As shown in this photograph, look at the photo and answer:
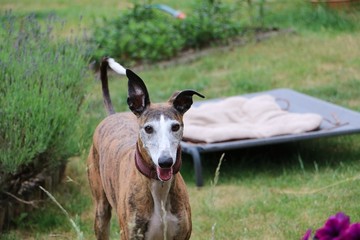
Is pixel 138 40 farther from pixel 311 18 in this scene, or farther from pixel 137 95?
pixel 137 95

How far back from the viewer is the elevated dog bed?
635cm

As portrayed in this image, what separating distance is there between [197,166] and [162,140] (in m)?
2.64

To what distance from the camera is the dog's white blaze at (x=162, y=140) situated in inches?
141

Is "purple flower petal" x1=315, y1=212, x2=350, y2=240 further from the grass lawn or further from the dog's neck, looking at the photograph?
the dog's neck

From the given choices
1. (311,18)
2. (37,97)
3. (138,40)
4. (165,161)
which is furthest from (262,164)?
(311,18)

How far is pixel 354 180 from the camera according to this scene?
6055mm

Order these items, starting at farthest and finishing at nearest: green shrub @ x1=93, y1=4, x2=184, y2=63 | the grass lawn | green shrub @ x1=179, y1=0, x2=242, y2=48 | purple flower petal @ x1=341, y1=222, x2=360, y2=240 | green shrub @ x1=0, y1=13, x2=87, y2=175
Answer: green shrub @ x1=179, y1=0, x2=242, y2=48 → green shrub @ x1=93, y1=4, x2=184, y2=63 → the grass lawn → green shrub @ x1=0, y1=13, x2=87, y2=175 → purple flower petal @ x1=341, y1=222, x2=360, y2=240

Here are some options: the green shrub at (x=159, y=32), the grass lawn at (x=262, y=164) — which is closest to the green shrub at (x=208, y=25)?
the green shrub at (x=159, y=32)

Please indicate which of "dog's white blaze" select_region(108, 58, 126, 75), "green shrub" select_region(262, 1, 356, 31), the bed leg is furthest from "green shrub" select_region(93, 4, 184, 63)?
"dog's white blaze" select_region(108, 58, 126, 75)

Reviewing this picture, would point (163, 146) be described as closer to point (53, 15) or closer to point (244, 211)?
point (244, 211)

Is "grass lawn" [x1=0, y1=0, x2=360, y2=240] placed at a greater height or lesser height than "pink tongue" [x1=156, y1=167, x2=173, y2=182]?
lesser

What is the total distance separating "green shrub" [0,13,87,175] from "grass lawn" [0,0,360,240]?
0.34m

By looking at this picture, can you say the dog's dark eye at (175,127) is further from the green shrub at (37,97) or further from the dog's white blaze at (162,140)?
the green shrub at (37,97)

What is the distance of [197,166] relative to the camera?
6242mm
